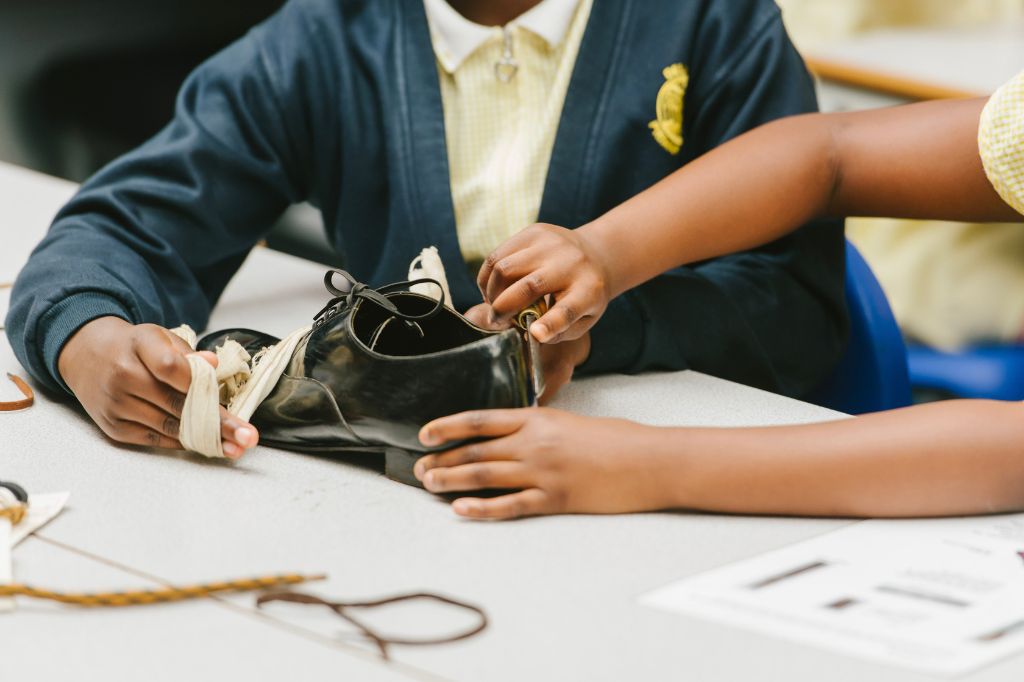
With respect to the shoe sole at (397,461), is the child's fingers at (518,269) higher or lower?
higher

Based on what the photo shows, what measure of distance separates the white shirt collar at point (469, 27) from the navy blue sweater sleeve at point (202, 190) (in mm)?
116

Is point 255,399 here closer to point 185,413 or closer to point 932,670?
point 185,413

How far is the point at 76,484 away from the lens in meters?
0.82

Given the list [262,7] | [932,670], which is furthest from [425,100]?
[262,7]

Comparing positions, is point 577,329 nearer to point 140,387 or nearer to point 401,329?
point 401,329

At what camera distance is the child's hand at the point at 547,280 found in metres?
0.85

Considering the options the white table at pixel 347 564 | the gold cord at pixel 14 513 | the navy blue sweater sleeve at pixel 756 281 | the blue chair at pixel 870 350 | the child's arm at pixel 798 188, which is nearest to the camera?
the white table at pixel 347 564

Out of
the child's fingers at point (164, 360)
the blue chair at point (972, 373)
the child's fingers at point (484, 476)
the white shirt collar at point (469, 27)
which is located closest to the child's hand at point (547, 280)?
the child's fingers at point (484, 476)

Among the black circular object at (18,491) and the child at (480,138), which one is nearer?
the black circular object at (18,491)

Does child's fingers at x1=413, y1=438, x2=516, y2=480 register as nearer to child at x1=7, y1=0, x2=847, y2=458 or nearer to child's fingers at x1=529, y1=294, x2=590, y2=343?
child's fingers at x1=529, y1=294, x2=590, y2=343

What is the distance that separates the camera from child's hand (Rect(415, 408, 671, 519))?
78cm

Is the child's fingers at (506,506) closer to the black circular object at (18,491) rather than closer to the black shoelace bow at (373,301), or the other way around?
the black shoelace bow at (373,301)

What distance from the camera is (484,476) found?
782 mm

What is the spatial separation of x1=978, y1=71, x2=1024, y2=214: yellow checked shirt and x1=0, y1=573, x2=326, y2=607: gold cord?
59cm
